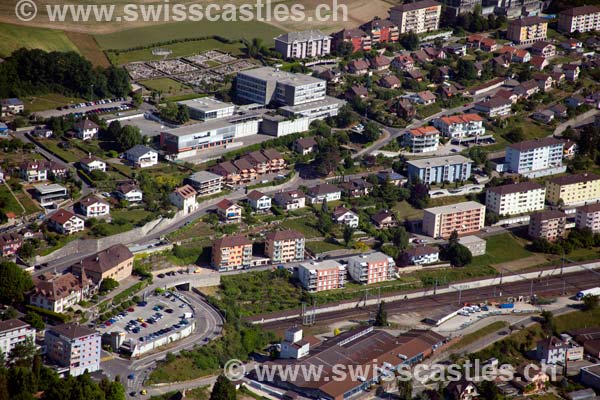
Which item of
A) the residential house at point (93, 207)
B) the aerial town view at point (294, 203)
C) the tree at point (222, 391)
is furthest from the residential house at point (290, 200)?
the tree at point (222, 391)

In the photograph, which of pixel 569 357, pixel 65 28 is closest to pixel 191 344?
pixel 569 357

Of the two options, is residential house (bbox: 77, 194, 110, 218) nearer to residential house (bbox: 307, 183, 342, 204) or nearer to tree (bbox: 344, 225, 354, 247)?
residential house (bbox: 307, 183, 342, 204)

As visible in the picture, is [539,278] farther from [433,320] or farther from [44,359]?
[44,359]

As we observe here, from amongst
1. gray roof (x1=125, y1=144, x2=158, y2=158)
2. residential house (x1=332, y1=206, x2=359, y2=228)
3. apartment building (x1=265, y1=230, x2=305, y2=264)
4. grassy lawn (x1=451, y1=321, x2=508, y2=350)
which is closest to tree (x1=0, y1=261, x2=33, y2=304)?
apartment building (x1=265, y1=230, x2=305, y2=264)

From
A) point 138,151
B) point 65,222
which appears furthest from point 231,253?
point 138,151

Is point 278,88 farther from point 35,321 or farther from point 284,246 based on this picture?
point 35,321

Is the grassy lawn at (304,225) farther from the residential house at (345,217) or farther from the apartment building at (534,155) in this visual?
the apartment building at (534,155)
